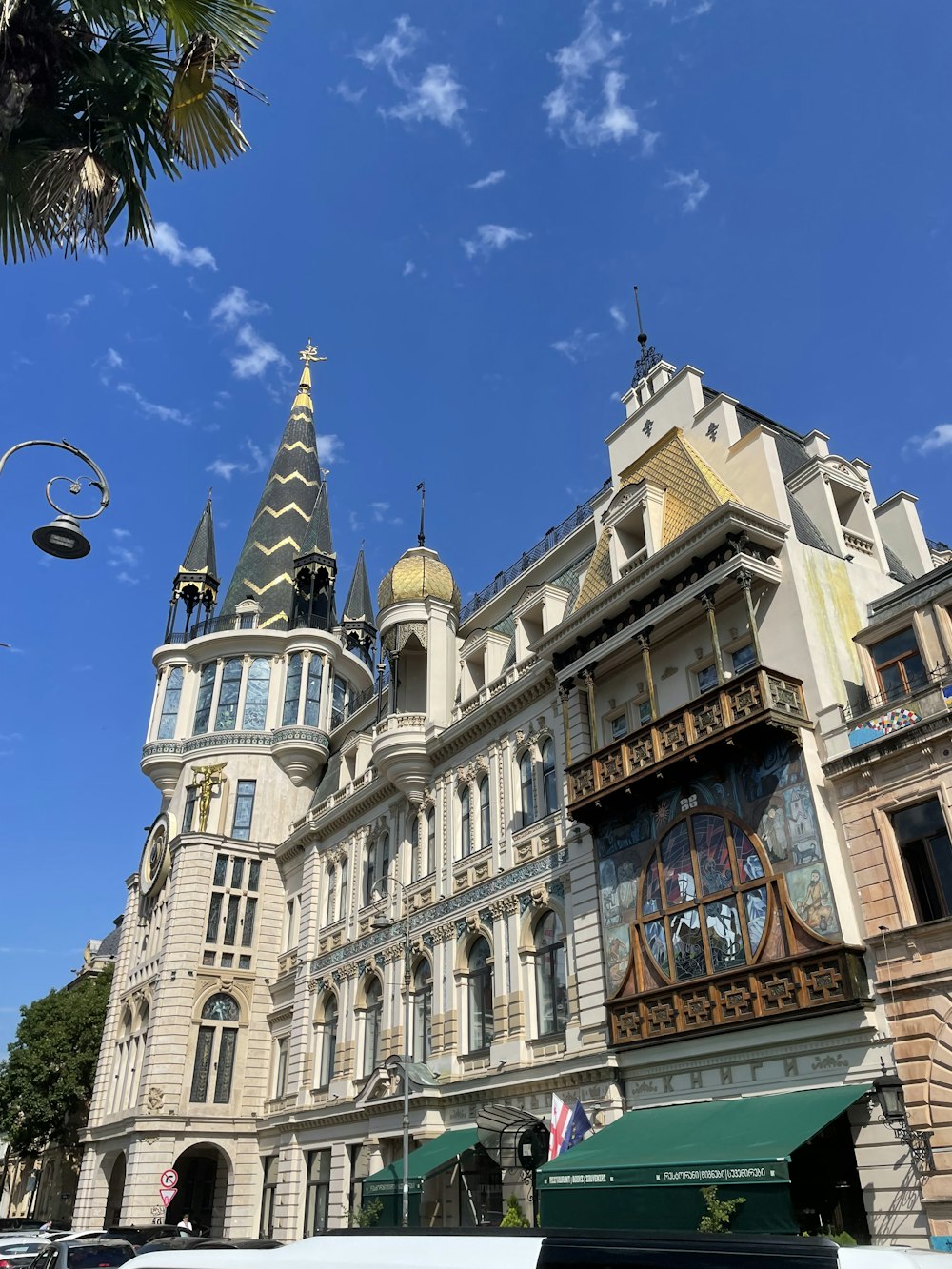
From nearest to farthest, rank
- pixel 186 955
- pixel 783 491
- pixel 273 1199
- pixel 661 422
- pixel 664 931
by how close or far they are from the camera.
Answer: pixel 664 931 < pixel 783 491 < pixel 661 422 < pixel 273 1199 < pixel 186 955

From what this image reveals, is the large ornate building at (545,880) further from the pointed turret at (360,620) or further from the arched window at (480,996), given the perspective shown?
the pointed turret at (360,620)

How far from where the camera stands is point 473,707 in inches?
1244

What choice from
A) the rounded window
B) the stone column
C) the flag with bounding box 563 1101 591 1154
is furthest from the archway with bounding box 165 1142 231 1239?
the stone column

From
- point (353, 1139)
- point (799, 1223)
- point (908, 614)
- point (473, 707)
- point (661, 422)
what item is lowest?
point (799, 1223)

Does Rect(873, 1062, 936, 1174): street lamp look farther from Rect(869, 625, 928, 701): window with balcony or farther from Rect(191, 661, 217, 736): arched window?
Rect(191, 661, 217, 736): arched window

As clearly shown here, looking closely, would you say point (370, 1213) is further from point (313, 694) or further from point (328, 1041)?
point (313, 694)

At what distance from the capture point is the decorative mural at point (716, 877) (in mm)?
18562

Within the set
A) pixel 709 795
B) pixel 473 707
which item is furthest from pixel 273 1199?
pixel 709 795

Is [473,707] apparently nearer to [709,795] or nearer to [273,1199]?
[709,795]

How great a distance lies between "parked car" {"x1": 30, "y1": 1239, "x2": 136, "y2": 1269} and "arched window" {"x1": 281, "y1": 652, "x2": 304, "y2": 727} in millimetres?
27204

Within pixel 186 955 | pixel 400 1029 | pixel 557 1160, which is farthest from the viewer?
pixel 186 955

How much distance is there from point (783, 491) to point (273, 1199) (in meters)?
31.1

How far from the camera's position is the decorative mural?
60.9ft

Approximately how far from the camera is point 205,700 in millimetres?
47250
